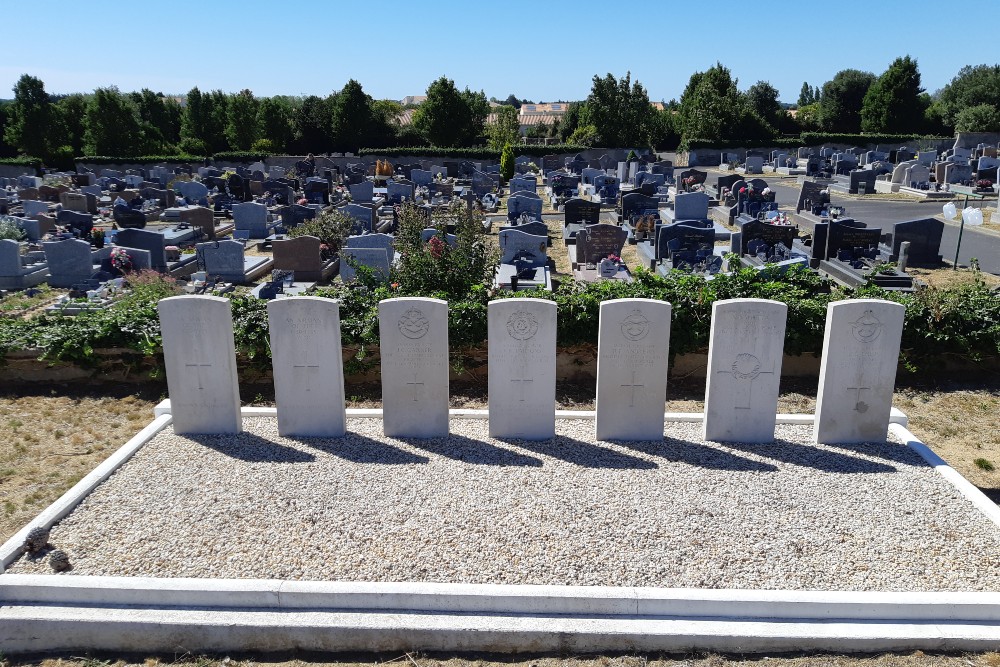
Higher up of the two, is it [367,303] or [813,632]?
[367,303]

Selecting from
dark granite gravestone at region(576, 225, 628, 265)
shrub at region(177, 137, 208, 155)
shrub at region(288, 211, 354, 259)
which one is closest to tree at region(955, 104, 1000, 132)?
dark granite gravestone at region(576, 225, 628, 265)

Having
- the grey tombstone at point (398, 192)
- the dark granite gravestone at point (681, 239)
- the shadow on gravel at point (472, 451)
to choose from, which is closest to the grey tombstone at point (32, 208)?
the grey tombstone at point (398, 192)

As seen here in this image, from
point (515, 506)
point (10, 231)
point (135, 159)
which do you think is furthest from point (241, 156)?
point (515, 506)

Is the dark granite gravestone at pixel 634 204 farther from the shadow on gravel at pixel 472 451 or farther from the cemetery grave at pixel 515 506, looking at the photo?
the shadow on gravel at pixel 472 451

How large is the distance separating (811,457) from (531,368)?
8.53 ft

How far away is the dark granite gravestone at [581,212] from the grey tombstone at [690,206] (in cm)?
244

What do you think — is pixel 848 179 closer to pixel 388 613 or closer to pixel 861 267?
pixel 861 267

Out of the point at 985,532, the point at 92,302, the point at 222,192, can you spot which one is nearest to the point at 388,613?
the point at 985,532

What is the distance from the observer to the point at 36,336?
345 inches

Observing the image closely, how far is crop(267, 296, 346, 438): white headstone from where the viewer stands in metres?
6.62

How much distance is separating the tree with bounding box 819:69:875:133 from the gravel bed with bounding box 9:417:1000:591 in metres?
61.9

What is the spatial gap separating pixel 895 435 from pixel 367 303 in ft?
19.4

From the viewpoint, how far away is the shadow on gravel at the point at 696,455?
6281mm

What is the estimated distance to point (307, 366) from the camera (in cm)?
679
